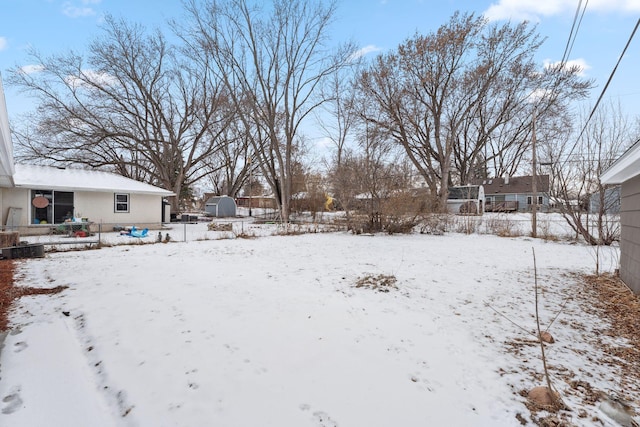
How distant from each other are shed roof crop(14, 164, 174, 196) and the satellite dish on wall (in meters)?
0.55

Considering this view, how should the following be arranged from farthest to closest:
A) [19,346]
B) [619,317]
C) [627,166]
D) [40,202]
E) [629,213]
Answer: [40,202] → [629,213] → [627,166] → [619,317] → [19,346]

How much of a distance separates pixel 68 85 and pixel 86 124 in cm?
261

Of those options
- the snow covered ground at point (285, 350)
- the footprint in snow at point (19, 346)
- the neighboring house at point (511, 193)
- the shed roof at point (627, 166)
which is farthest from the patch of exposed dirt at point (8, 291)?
the neighboring house at point (511, 193)

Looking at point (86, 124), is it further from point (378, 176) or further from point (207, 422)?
point (207, 422)

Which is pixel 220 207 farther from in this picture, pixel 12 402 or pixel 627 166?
pixel 627 166

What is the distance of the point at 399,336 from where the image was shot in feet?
11.0

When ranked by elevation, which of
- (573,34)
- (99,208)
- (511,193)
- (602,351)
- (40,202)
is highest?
(573,34)

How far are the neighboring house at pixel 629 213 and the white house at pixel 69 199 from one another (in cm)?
1462

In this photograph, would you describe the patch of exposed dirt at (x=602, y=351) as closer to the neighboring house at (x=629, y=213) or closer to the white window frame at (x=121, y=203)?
the neighboring house at (x=629, y=213)

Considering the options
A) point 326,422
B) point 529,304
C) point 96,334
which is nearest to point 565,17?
point 529,304

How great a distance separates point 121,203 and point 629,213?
58.9 feet

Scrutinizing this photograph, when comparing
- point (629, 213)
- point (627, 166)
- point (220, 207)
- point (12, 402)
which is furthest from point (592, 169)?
point (220, 207)

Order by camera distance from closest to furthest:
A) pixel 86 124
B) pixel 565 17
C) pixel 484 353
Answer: pixel 484 353 < pixel 565 17 < pixel 86 124

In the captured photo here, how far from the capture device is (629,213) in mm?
5434
